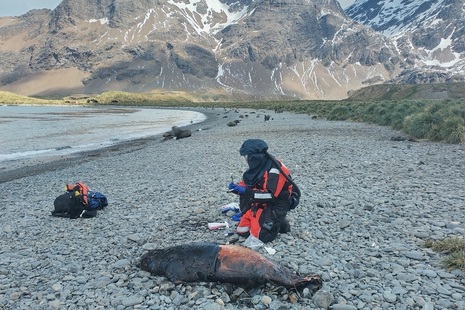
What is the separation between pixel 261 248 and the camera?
678cm

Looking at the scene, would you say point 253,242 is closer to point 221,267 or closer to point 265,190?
point 265,190

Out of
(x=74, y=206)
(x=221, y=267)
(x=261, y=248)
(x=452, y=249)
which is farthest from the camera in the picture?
(x=74, y=206)

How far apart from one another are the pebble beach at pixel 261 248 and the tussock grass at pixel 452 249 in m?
0.12

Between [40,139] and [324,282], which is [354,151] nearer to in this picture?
[324,282]

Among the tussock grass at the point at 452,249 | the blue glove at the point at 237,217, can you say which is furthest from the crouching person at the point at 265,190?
the tussock grass at the point at 452,249

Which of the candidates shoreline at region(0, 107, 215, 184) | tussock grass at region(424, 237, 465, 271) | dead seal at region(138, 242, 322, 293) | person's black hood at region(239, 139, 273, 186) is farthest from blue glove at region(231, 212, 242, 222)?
shoreline at region(0, 107, 215, 184)

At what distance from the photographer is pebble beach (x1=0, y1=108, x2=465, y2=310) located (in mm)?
5355

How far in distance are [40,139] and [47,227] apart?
26.9 m

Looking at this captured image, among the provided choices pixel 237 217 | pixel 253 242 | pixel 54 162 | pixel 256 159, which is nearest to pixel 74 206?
pixel 237 217

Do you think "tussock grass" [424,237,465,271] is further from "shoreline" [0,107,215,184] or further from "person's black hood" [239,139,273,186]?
"shoreline" [0,107,215,184]

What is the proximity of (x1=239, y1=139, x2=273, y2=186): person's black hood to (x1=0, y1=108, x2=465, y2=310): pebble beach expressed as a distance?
4.10 feet

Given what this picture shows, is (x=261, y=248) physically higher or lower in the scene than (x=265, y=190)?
lower

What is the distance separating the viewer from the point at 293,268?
5.99m

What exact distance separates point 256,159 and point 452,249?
351 cm
